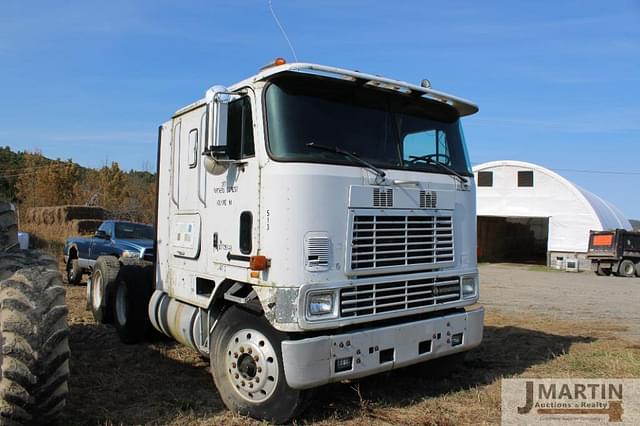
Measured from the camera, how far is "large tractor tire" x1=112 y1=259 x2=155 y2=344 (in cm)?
791

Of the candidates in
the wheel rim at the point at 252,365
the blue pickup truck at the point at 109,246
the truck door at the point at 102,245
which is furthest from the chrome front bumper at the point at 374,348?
the truck door at the point at 102,245

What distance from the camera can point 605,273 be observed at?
27891 mm

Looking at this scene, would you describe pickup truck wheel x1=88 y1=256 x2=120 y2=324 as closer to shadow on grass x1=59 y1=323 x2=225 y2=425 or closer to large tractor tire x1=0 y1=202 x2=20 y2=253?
shadow on grass x1=59 y1=323 x2=225 y2=425

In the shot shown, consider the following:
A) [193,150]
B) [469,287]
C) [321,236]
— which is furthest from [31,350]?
[469,287]

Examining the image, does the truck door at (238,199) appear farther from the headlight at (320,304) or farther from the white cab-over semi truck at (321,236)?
the headlight at (320,304)

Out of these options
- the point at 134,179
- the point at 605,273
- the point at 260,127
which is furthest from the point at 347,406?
the point at 134,179

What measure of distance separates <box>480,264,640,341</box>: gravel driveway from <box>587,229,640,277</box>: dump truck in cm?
576

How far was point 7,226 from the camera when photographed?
19.9ft

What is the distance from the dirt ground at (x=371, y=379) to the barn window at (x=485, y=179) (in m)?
23.7

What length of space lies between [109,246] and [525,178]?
82.3ft

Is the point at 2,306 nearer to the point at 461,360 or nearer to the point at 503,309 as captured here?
the point at 461,360

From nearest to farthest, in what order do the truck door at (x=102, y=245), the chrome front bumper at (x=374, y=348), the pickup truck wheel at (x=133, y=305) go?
1. the chrome front bumper at (x=374, y=348)
2. the pickup truck wheel at (x=133, y=305)
3. the truck door at (x=102, y=245)

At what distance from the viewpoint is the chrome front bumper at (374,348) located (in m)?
4.69

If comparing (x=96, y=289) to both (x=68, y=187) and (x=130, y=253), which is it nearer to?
(x=130, y=253)
